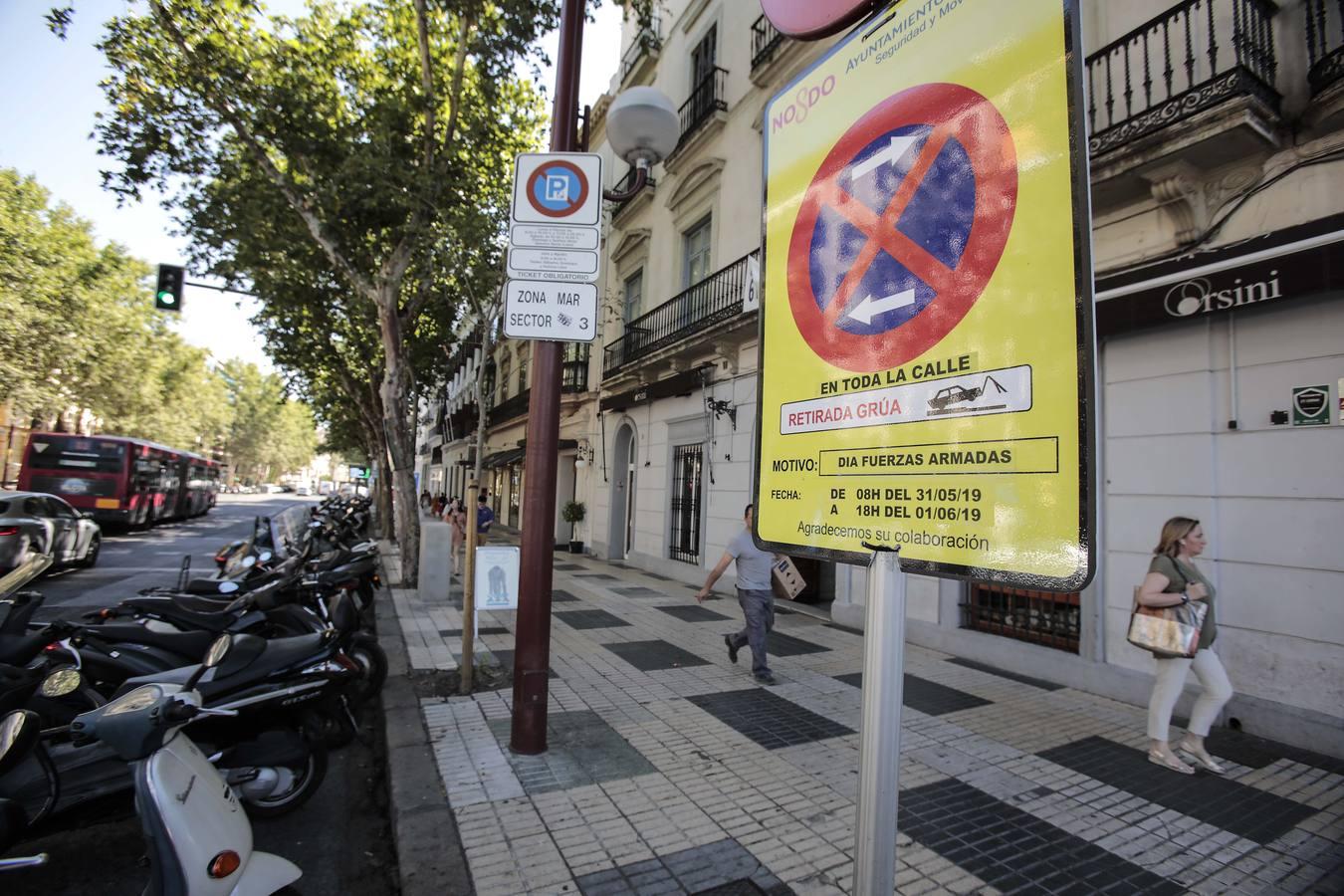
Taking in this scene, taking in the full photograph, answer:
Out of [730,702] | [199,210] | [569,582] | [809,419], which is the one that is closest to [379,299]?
[199,210]

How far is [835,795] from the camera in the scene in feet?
12.3

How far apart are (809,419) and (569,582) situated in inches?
447

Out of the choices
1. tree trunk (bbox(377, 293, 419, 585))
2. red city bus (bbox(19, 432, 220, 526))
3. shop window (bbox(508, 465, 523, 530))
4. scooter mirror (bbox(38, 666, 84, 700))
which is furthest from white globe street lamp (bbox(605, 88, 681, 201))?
shop window (bbox(508, 465, 523, 530))

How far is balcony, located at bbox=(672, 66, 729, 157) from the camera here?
1277 centimetres

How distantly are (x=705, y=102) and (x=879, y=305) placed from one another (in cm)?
1382

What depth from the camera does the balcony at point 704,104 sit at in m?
12.8

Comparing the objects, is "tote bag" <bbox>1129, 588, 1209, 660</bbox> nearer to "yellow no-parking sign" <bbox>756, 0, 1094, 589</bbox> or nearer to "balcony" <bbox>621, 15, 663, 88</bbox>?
"yellow no-parking sign" <bbox>756, 0, 1094, 589</bbox>

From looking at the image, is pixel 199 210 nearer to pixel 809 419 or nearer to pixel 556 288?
pixel 556 288

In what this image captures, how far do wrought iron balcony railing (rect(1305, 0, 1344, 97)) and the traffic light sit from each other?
49.7 feet

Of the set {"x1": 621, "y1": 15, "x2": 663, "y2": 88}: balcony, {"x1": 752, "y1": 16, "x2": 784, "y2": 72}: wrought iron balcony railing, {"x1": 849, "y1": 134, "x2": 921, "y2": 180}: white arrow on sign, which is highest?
{"x1": 621, "y1": 15, "x2": 663, "y2": 88}: balcony

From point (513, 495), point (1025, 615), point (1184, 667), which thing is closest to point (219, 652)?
point (1184, 667)

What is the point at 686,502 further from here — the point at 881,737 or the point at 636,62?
the point at 881,737

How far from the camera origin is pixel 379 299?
34.2 feet

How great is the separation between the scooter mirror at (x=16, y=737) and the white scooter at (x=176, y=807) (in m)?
0.80
